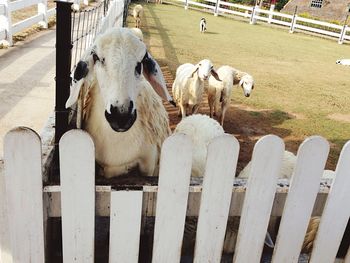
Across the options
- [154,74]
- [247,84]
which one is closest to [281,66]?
[247,84]

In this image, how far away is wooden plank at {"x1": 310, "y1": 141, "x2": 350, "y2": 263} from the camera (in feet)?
5.94

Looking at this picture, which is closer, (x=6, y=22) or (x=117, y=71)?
(x=117, y=71)

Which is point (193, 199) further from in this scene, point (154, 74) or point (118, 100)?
point (154, 74)

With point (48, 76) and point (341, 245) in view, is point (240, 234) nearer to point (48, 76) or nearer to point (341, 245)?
point (341, 245)

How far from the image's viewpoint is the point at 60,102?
2035mm

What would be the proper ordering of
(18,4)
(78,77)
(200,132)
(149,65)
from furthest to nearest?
(18,4) → (200,132) → (149,65) → (78,77)

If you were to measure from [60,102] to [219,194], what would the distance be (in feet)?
3.37

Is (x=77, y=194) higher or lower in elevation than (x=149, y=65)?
lower

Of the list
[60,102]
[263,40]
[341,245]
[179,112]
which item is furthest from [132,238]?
[263,40]

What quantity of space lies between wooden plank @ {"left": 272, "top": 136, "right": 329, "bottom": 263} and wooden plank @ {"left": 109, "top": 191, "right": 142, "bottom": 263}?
76 centimetres

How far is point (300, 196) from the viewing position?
5.94 ft

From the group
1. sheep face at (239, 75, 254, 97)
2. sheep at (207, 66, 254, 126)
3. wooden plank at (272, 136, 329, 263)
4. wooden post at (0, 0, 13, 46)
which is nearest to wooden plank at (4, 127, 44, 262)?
wooden plank at (272, 136, 329, 263)

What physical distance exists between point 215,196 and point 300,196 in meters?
0.45

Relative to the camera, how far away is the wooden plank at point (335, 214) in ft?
5.94
